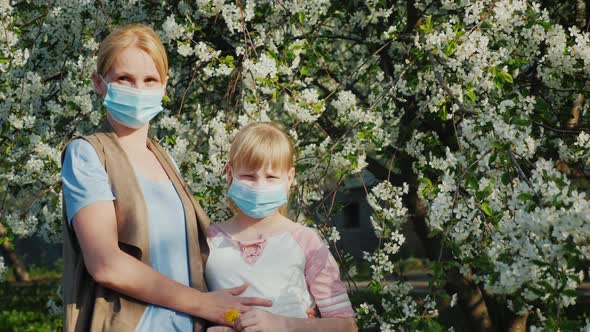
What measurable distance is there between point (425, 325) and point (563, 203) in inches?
34.5

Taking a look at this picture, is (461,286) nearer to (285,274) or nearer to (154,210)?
(285,274)

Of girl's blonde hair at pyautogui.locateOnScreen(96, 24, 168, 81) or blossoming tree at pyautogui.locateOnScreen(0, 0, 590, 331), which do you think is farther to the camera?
blossoming tree at pyautogui.locateOnScreen(0, 0, 590, 331)

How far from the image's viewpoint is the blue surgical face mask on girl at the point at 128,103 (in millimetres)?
2357

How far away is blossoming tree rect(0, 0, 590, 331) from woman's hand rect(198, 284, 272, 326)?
81 cm

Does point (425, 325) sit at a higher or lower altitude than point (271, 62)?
lower

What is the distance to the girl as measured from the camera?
233cm

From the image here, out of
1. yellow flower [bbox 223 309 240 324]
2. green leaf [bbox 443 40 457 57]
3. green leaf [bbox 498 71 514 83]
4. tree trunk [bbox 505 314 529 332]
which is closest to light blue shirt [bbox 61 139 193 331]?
yellow flower [bbox 223 309 240 324]

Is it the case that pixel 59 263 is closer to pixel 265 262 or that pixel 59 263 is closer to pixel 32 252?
pixel 32 252

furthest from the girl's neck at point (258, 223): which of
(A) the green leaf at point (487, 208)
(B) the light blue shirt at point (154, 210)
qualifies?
(A) the green leaf at point (487, 208)

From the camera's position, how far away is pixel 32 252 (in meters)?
28.0

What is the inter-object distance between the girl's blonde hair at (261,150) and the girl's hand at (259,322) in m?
0.50

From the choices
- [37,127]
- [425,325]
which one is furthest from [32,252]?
[425,325]

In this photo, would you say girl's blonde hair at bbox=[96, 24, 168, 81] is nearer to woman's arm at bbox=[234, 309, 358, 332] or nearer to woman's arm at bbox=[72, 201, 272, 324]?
woman's arm at bbox=[72, 201, 272, 324]

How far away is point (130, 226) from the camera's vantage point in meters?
2.16
